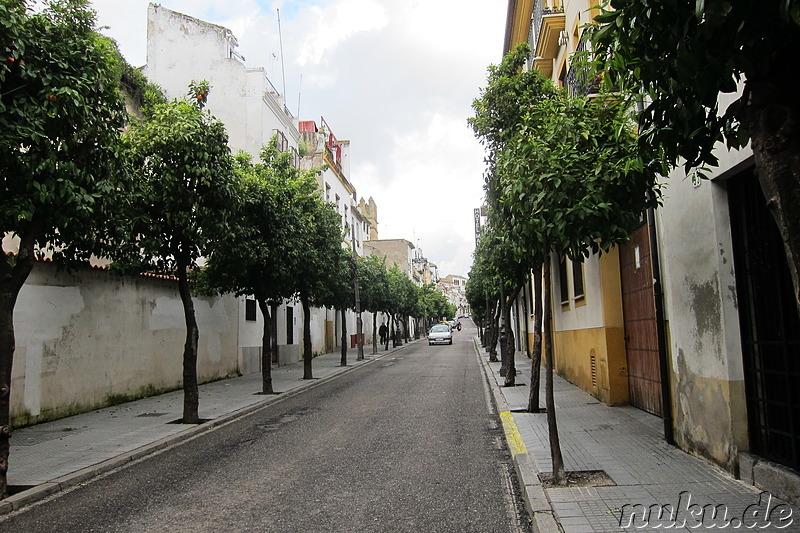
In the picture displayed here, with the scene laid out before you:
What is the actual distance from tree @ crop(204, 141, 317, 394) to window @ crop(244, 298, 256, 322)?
5266mm

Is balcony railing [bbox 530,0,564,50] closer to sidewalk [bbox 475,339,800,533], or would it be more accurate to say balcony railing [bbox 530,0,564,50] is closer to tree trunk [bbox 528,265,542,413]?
tree trunk [bbox 528,265,542,413]

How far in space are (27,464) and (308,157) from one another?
32.2m

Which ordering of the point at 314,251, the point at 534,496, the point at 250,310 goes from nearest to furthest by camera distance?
1. the point at 534,496
2. the point at 314,251
3. the point at 250,310

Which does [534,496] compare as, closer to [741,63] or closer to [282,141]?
[741,63]

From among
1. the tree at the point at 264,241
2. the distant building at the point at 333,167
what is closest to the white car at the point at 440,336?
the distant building at the point at 333,167

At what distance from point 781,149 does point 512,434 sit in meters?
6.70

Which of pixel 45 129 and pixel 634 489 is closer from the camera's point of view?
pixel 634 489

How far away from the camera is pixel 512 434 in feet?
28.4

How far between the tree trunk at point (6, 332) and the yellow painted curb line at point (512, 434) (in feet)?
18.8

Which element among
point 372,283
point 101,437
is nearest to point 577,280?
point 101,437

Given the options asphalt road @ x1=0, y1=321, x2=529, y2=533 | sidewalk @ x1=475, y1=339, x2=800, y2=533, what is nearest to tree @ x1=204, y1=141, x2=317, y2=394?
asphalt road @ x1=0, y1=321, x2=529, y2=533

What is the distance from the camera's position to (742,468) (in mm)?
5465

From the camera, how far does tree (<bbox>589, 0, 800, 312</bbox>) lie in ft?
8.59

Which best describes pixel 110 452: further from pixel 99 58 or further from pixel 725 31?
pixel 725 31
